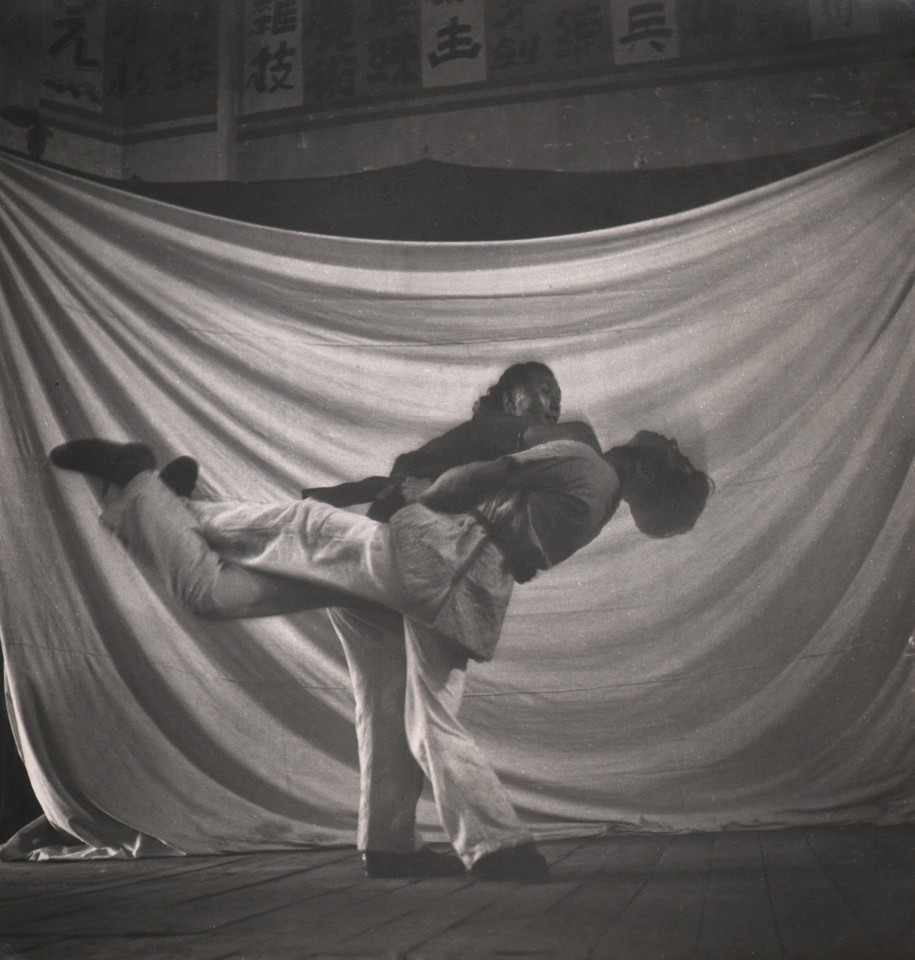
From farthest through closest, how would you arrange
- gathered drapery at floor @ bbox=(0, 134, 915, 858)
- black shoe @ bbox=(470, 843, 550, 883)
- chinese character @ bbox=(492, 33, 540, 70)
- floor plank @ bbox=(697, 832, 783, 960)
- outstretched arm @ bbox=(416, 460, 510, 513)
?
chinese character @ bbox=(492, 33, 540, 70) < outstretched arm @ bbox=(416, 460, 510, 513) < gathered drapery at floor @ bbox=(0, 134, 915, 858) < black shoe @ bbox=(470, 843, 550, 883) < floor plank @ bbox=(697, 832, 783, 960)

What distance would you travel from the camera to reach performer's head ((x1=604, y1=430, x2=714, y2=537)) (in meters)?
2.14

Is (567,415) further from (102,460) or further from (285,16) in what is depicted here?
(285,16)

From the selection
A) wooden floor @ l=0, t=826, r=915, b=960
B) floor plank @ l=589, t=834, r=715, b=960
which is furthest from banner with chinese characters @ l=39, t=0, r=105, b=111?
floor plank @ l=589, t=834, r=715, b=960

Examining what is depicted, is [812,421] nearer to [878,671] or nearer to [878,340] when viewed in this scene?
[878,340]

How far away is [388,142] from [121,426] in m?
0.90

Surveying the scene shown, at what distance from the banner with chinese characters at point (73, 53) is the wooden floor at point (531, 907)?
1.76 meters

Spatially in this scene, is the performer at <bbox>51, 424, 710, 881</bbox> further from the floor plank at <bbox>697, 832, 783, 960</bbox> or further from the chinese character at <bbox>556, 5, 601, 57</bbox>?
the chinese character at <bbox>556, 5, 601, 57</bbox>

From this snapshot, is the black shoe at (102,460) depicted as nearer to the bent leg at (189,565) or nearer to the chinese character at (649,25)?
the bent leg at (189,565)

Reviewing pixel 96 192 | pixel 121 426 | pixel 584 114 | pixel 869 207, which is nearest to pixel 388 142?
pixel 584 114

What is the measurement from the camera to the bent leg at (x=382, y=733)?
81.7 inches

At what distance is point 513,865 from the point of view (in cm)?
197

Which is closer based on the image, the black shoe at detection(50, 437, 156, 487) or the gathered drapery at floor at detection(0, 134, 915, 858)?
the gathered drapery at floor at detection(0, 134, 915, 858)

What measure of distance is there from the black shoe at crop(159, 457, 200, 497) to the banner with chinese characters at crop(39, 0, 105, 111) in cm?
94

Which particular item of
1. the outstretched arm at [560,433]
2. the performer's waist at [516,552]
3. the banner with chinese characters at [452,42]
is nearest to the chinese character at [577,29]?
the banner with chinese characters at [452,42]
